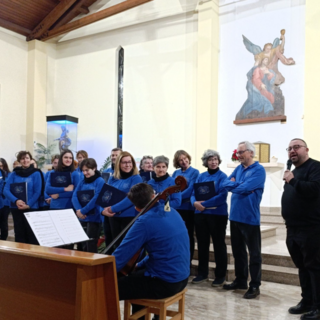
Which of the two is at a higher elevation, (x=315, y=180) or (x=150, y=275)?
(x=315, y=180)

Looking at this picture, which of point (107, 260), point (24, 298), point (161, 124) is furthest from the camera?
point (161, 124)

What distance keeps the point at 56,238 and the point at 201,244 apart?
7.23 feet

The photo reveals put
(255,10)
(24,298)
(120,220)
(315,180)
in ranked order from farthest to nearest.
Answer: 1. (255,10)
2. (120,220)
3. (315,180)
4. (24,298)

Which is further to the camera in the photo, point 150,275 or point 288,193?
point 288,193

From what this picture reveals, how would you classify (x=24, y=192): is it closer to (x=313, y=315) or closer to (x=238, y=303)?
(x=238, y=303)

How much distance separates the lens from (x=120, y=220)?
3836 millimetres

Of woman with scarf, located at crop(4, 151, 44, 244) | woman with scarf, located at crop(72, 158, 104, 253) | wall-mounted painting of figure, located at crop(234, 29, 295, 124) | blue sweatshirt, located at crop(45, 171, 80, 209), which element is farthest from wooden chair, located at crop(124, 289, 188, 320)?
wall-mounted painting of figure, located at crop(234, 29, 295, 124)

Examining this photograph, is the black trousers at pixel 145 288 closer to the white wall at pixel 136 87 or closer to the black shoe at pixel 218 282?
Answer: the black shoe at pixel 218 282

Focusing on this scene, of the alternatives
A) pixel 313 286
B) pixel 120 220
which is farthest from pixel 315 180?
pixel 120 220

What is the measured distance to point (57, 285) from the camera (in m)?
1.57

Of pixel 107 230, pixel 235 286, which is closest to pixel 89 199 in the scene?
pixel 107 230

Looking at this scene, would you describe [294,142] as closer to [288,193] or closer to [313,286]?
[288,193]

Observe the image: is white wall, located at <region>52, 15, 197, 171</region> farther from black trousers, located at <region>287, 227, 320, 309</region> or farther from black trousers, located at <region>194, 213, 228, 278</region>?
black trousers, located at <region>287, 227, 320, 309</region>

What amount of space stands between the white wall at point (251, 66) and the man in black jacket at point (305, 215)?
4162mm
